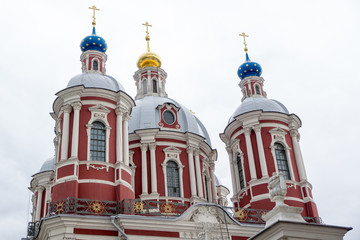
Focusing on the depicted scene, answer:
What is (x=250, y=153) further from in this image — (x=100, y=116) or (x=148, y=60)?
(x=148, y=60)

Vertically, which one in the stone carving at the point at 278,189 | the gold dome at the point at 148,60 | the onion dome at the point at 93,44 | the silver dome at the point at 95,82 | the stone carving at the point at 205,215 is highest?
the gold dome at the point at 148,60

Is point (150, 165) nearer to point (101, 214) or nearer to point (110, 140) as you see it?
point (110, 140)

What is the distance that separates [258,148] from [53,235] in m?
10.8

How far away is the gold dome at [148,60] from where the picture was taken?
28.1 meters

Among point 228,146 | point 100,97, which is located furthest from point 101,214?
point 228,146

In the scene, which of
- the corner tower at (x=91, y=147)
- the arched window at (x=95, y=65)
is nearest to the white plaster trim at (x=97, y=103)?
the corner tower at (x=91, y=147)

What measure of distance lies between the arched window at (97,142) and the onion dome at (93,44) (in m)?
5.45

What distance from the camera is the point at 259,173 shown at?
70.0 feet

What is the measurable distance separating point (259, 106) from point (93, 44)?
9.22m

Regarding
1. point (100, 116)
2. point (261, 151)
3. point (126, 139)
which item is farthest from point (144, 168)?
point (261, 151)

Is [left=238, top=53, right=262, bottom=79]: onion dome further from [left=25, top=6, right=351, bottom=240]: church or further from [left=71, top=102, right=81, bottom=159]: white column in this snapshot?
[left=71, top=102, right=81, bottom=159]: white column

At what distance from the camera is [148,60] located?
28156mm

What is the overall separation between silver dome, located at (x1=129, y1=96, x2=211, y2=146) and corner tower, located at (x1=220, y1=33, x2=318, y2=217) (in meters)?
1.70

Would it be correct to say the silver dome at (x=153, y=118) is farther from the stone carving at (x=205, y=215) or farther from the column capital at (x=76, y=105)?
the stone carving at (x=205, y=215)
